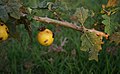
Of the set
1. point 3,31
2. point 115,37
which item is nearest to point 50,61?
point 115,37

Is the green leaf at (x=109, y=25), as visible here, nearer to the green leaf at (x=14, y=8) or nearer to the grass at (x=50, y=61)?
the green leaf at (x=14, y=8)

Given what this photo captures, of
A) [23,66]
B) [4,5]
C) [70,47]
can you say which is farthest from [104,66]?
[4,5]

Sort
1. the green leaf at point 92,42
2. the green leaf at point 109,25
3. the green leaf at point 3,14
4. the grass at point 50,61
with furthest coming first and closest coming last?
the grass at point 50,61 → the green leaf at point 109,25 → the green leaf at point 92,42 → the green leaf at point 3,14

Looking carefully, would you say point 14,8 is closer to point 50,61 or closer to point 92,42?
point 92,42

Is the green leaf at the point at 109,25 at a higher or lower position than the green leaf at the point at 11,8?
lower

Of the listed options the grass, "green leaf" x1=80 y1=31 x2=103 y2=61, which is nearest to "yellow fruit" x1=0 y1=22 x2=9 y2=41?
"green leaf" x1=80 y1=31 x2=103 y2=61

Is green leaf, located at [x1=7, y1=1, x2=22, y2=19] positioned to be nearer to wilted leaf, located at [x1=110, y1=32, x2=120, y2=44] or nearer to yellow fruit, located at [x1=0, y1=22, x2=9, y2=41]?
yellow fruit, located at [x1=0, y1=22, x2=9, y2=41]

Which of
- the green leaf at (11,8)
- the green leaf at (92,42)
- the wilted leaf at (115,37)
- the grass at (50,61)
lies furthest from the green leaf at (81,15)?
the grass at (50,61)

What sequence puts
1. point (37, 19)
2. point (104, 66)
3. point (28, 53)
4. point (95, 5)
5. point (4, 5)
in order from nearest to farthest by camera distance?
point (4, 5) < point (37, 19) < point (104, 66) < point (28, 53) < point (95, 5)

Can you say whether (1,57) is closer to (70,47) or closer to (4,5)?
(70,47)
